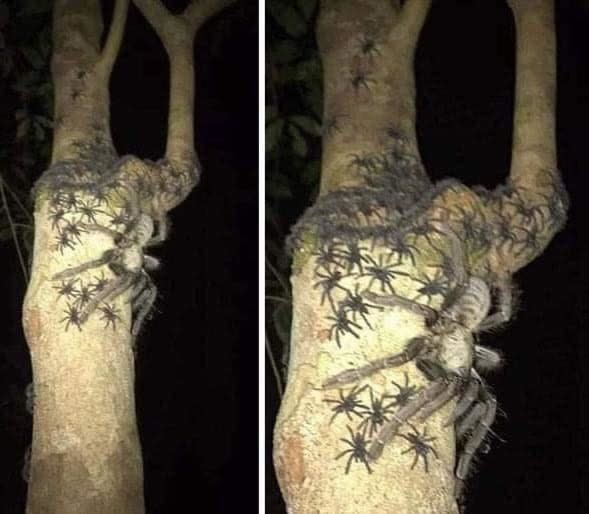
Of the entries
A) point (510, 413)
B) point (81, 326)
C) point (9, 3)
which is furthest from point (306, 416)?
point (9, 3)

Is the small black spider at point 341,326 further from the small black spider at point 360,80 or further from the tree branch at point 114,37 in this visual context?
the tree branch at point 114,37

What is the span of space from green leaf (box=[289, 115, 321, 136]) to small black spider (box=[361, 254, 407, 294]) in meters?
0.21

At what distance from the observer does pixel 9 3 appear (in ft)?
4.76

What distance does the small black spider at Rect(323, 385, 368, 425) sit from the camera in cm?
122

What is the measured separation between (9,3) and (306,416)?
2.58 ft

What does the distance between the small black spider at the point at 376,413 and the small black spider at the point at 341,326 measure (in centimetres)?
9

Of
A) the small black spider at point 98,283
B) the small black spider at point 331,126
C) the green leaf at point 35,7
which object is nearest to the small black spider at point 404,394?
the small black spider at point 331,126

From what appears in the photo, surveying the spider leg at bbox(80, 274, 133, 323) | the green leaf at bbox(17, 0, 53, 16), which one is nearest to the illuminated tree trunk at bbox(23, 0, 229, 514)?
the spider leg at bbox(80, 274, 133, 323)

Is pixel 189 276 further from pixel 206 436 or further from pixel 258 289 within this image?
pixel 206 436

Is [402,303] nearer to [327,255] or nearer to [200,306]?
[327,255]

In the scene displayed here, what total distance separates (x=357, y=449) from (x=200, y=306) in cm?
34

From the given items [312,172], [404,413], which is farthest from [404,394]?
[312,172]

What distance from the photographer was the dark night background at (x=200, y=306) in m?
1.38

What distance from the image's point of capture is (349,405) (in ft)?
4.03
